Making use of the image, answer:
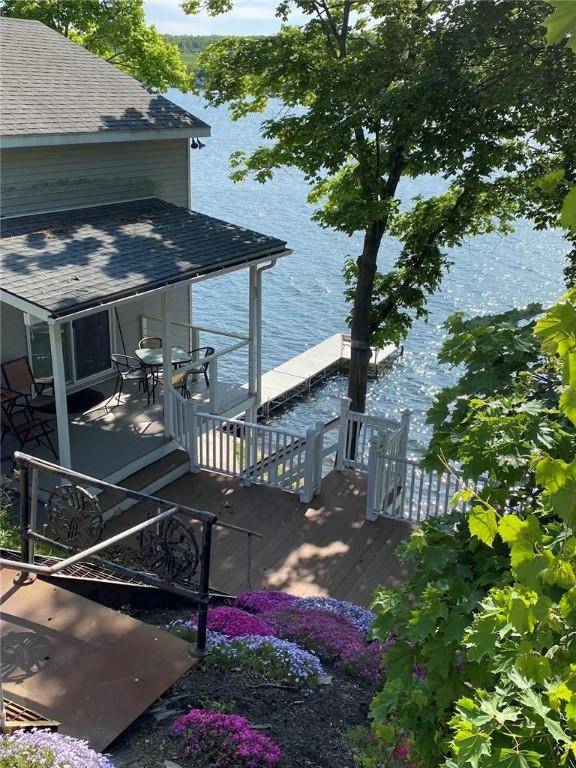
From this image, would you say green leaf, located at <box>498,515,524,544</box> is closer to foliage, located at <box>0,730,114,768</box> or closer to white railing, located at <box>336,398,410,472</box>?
foliage, located at <box>0,730,114,768</box>

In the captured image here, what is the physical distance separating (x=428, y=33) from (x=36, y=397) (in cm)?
873

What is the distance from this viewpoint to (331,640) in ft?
22.2

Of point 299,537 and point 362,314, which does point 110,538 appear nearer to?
point 299,537

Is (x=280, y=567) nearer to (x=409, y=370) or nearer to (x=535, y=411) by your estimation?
(x=535, y=411)

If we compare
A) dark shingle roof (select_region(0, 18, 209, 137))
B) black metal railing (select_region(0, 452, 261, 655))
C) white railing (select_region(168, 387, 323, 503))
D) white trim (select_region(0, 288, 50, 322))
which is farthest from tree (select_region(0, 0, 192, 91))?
black metal railing (select_region(0, 452, 261, 655))

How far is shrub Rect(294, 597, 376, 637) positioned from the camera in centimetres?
772

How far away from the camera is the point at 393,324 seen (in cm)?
1642

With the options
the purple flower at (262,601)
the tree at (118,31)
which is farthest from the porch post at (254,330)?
the tree at (118,31)

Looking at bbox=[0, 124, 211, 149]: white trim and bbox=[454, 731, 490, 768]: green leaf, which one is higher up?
bbox=[0, 124, 211, 149]: white trim

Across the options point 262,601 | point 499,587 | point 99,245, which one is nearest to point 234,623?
point 262,601

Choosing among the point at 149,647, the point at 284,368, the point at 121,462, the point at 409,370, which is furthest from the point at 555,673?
the point at 409,370

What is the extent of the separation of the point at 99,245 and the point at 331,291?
29579 mm

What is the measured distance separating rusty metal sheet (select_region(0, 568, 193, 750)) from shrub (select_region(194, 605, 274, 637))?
3.29 ft

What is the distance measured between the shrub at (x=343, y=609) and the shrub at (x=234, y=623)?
110 centimetres
